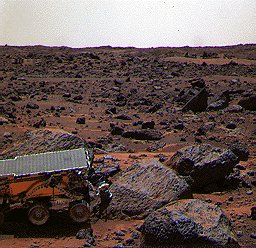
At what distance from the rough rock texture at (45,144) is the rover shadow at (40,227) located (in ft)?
6.56

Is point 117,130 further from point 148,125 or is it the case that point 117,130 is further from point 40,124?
point 40,124

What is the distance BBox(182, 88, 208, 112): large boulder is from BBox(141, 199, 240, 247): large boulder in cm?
1238

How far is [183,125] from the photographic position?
1587 cm

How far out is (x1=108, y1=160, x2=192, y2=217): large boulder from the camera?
762cm

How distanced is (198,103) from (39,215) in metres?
12.3

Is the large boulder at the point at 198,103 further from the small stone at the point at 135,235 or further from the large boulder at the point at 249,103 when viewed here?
the small stone at the point at 135,235

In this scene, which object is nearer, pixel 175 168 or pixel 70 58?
pixel 175 168

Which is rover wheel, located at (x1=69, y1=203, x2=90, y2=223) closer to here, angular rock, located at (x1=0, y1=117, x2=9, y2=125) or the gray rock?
angular rock, located at (x1=0, y1=117, x2=9, y2=125)

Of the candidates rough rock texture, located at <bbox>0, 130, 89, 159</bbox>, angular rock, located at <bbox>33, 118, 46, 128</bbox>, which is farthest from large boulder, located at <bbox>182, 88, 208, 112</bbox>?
rough rock texture, located at <bbox>0, 130, 89, 159</bbox>

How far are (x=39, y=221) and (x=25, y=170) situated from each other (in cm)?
86

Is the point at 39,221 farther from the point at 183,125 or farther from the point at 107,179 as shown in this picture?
the point at 183,125

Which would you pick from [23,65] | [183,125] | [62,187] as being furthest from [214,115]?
[23,65]

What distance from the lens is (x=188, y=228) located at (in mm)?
6047

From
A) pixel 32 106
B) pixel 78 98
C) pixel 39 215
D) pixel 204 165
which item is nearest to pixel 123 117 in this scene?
pixel 32 106
